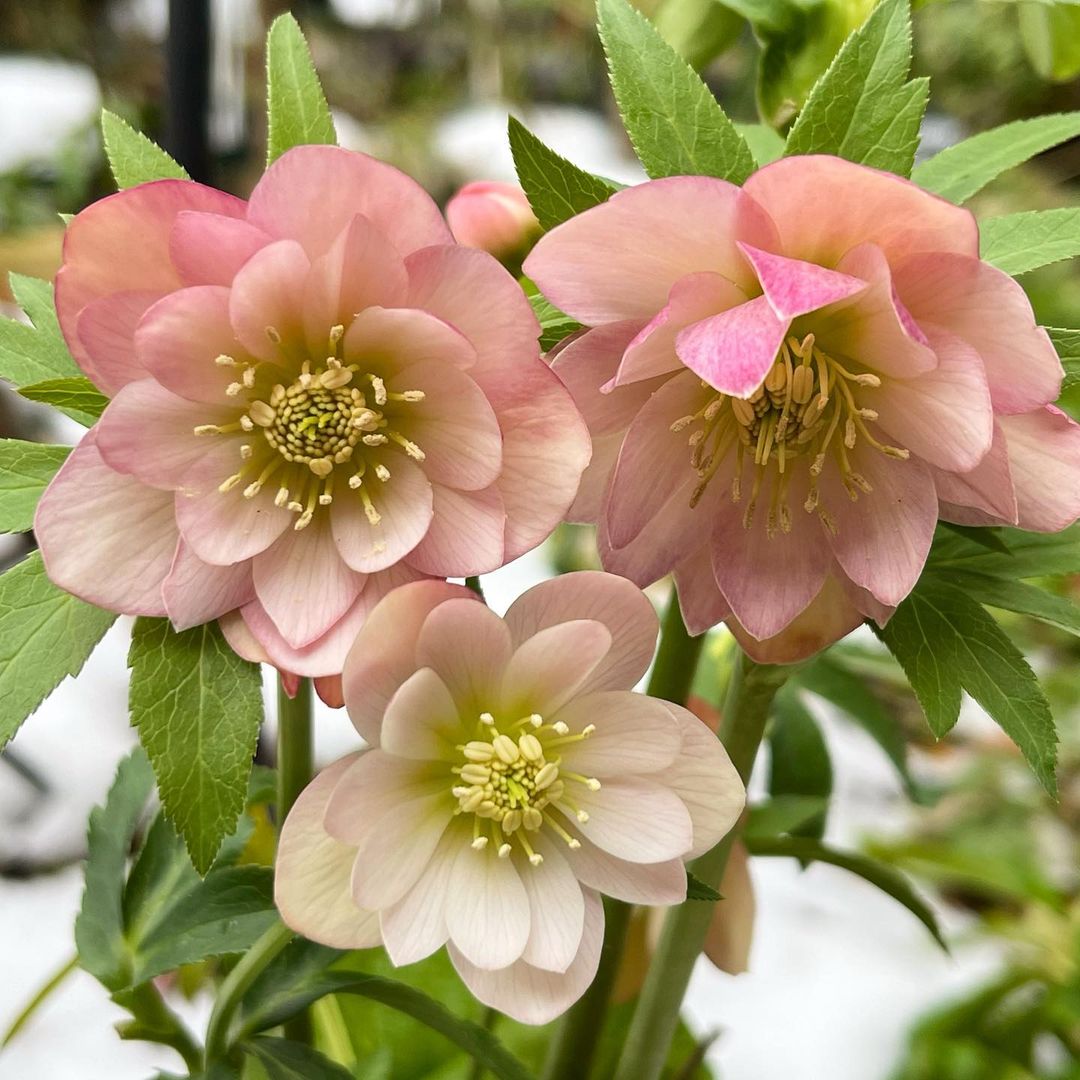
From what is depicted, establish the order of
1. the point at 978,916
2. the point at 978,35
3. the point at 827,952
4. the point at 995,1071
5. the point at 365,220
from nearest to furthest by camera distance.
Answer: the point at 365,220, the point at 995,1071, the point at 827,952, the point at 978,916, the point at 978,35

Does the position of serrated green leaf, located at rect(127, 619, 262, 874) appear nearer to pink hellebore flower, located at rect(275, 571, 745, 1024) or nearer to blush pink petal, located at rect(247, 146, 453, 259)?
pink hellebore flower, located at rect(275, 571, 745, 1024)

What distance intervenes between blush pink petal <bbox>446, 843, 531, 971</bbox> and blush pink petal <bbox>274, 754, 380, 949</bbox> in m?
0.03

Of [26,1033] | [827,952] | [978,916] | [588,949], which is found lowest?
[978,916]

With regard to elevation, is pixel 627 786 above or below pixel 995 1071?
above

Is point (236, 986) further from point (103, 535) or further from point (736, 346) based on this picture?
point (736, 346)

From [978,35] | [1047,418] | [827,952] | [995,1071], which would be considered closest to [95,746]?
[827,952]

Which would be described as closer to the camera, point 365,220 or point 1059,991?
point 365,220

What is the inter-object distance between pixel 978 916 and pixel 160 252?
144 centimetres

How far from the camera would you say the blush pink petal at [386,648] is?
0.32 meters

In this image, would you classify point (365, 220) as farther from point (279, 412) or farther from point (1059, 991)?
point (1059, 991)

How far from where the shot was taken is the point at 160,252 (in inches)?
13.1

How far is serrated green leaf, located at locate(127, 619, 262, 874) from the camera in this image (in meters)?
0.35

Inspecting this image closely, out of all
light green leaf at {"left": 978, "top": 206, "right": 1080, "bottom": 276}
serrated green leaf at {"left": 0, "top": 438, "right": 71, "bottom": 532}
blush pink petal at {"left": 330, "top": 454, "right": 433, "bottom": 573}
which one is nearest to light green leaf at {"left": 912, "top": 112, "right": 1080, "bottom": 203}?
light green leaf at {"left": 978, "top": 206, "right": 1080, "bottom": 276}

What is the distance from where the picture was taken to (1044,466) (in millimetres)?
340
